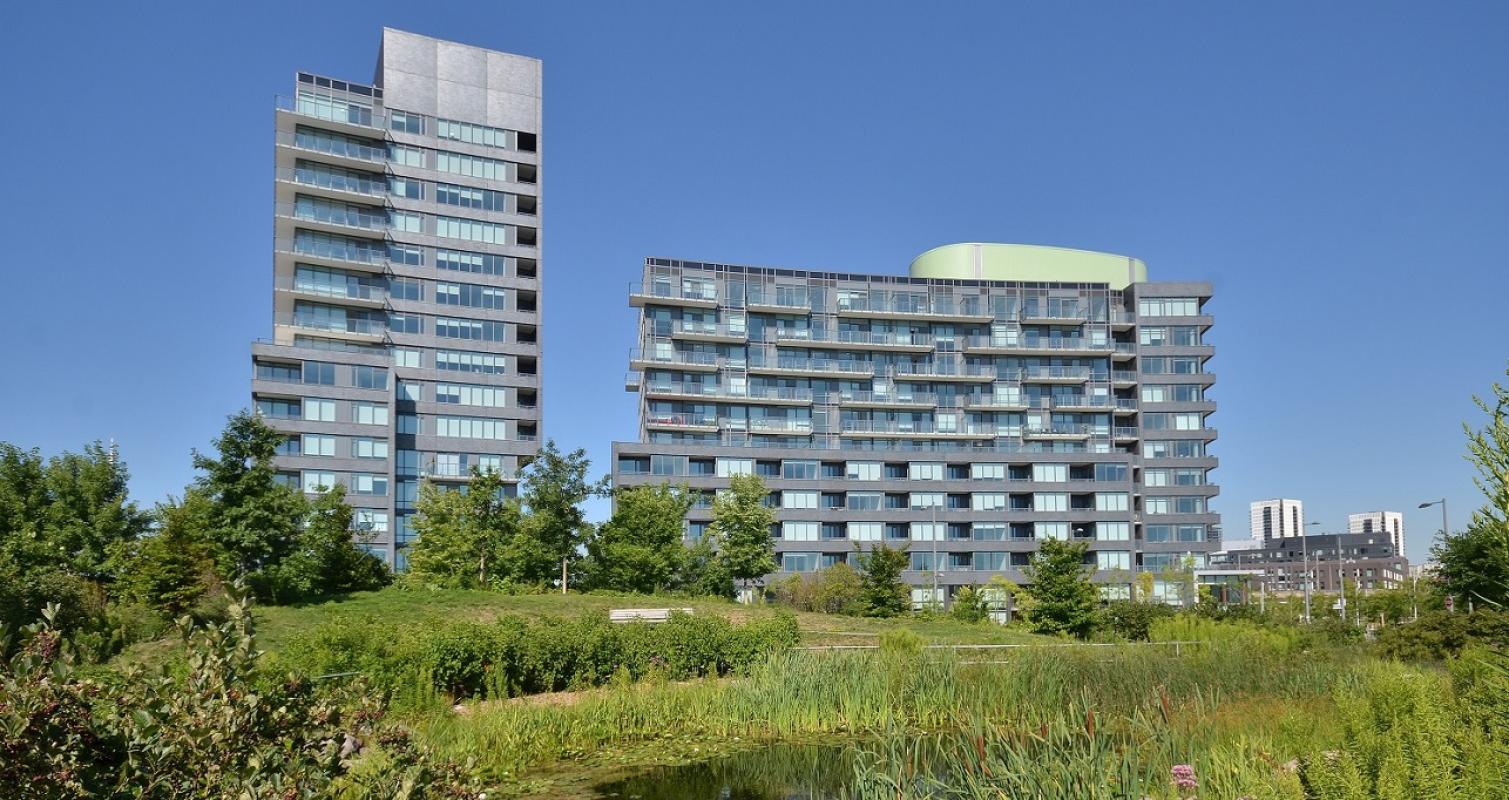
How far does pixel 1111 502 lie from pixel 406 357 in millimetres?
57871

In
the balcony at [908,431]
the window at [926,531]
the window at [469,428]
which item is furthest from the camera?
the balcony at [908,431]

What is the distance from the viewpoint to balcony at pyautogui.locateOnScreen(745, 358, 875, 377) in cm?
8444

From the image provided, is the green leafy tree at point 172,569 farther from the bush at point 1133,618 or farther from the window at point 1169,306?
the window at point 1169,306

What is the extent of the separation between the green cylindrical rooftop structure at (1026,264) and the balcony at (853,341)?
10292 millimetres

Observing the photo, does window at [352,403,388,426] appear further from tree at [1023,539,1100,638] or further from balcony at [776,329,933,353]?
tree at [1023,539,1100,638]

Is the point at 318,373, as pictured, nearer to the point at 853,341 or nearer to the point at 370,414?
the point at 370,414

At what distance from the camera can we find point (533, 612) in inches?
1368

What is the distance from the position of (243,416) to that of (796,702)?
27.0 metres

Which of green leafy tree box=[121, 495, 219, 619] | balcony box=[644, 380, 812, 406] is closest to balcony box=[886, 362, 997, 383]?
balcony box=[644, 380, 812, 406]

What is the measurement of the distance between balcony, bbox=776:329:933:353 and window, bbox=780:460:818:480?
11266 millimetres

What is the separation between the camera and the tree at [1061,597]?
129ft

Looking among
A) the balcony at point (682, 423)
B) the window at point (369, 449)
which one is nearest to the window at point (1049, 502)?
the balcony at point (682, 423)

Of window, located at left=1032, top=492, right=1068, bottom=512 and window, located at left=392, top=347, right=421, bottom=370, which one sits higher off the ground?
window, located at left=392, top=347, right=421, bottom=370

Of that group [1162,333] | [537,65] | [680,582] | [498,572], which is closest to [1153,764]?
[498,572]
